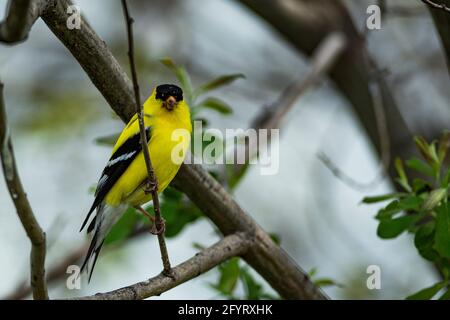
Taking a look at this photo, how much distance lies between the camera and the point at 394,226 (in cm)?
406

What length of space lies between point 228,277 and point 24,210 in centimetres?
221

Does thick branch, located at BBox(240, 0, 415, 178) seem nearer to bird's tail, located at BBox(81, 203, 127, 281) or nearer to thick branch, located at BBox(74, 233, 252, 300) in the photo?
thick branch, located at BBox(74, 233, 252, 300)

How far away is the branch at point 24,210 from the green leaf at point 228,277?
1.61m

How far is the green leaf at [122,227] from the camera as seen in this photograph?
186 inches

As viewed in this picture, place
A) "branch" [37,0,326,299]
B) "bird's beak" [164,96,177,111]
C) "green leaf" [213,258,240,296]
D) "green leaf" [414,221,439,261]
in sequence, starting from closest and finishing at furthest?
"branch" [37,0,326,299] < "green leaf" [414,221,439,261] < "bird's beak" [164,96,177,111] < "green leaf" [213,258,240,296]

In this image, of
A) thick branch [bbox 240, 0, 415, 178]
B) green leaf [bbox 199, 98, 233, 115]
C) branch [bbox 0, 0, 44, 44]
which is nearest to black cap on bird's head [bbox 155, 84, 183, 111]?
green leaf [bbox 199, 98, 233, 115]

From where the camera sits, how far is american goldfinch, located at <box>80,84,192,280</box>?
4.22m

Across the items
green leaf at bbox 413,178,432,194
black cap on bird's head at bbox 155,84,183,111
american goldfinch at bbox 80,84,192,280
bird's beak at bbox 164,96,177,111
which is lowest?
green leaf at bbox 413,178,432,194

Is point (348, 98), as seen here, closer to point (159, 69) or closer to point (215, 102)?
point (215, 102)

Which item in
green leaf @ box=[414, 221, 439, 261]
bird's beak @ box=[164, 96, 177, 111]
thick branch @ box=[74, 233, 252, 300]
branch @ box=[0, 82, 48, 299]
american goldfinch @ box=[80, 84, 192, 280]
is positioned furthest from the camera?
bird's beak @ box=[164, 96, 177, 111]

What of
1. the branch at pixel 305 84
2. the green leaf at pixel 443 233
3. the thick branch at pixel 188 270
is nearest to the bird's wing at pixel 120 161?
the thick branch at pixel 188 270

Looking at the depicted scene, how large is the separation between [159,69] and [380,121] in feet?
15.1

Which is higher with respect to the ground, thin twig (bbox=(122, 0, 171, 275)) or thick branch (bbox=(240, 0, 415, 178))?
thick branch (bbox=(240, 0, 415, 178))

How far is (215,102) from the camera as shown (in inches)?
186
